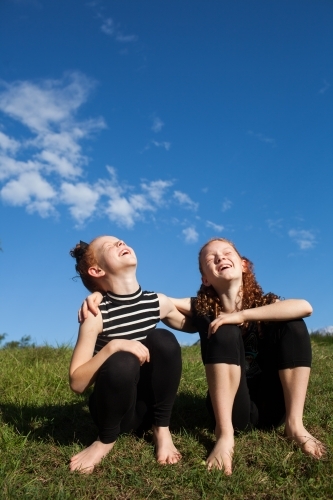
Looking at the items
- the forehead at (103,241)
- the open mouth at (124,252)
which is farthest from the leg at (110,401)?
the forehead at (103,241)

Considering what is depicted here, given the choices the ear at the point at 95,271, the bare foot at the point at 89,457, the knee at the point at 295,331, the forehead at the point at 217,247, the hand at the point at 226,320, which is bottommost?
the bare foot at the point at 89,457

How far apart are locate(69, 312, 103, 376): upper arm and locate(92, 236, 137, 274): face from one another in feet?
1.19

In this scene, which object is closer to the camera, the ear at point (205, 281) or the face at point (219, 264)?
the face at point (219, 264)

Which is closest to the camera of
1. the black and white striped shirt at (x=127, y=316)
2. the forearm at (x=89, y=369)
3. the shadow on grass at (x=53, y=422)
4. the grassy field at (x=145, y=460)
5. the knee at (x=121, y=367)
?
the grassy field at (x=145, y=460)

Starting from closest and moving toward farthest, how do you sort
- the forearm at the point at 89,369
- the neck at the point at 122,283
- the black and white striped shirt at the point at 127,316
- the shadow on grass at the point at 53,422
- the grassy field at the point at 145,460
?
the grassy field at the point at 145,460, the forearm at the point at 89,369, the black and white striped shirt at the point at 127,316, the neck at the point at 122,283, the shadow on grass at the point at 53,422

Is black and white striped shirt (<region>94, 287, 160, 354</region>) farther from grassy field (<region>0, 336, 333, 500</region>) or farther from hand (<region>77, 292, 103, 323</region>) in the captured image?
grassy field (<region>0, 336, 333, 500</region>)

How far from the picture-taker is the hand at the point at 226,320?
345 centimetres

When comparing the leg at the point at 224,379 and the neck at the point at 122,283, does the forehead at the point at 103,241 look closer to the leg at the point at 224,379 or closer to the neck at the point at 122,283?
the neck at the point at 122,283

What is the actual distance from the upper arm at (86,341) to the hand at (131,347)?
0.20 m

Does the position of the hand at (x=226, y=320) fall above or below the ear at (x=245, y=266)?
below

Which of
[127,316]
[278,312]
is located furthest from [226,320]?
[127,316]

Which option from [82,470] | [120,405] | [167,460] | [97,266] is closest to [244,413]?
[167,460]

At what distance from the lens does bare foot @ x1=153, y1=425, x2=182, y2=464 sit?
344cm

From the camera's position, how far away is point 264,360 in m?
3.79
